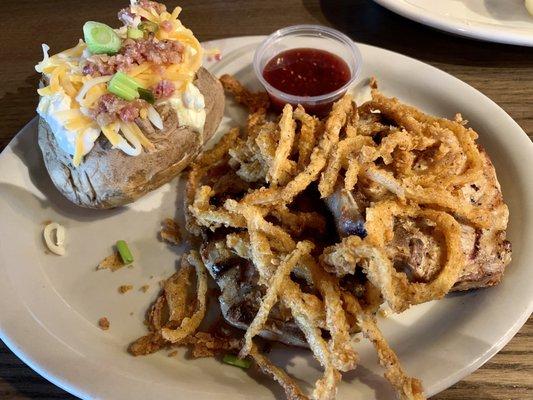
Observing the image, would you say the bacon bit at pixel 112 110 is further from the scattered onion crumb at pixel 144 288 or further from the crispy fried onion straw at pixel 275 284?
the crispy fried onion straw at pixel 275 284

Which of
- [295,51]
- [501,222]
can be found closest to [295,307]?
[501,222]

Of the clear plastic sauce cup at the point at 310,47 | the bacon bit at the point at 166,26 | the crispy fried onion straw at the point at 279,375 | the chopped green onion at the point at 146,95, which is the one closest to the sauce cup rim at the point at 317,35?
the clear plastic sauce cup at the point at 310,47

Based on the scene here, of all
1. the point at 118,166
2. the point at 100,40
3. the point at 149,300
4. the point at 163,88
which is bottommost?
the point at 149,300

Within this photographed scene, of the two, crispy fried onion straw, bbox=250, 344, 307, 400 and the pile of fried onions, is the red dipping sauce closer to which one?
the pile of fried onions

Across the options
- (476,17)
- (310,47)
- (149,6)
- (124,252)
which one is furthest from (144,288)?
(476,17)

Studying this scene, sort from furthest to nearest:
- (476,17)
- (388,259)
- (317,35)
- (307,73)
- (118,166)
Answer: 1. (476,17)
2. (317,35)
3. (307,73)
4. (118,166)
5. (388,259)

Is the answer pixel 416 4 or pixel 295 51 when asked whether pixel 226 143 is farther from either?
pixel 416 4

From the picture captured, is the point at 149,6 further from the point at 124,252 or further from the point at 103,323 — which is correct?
the point at 103,323
